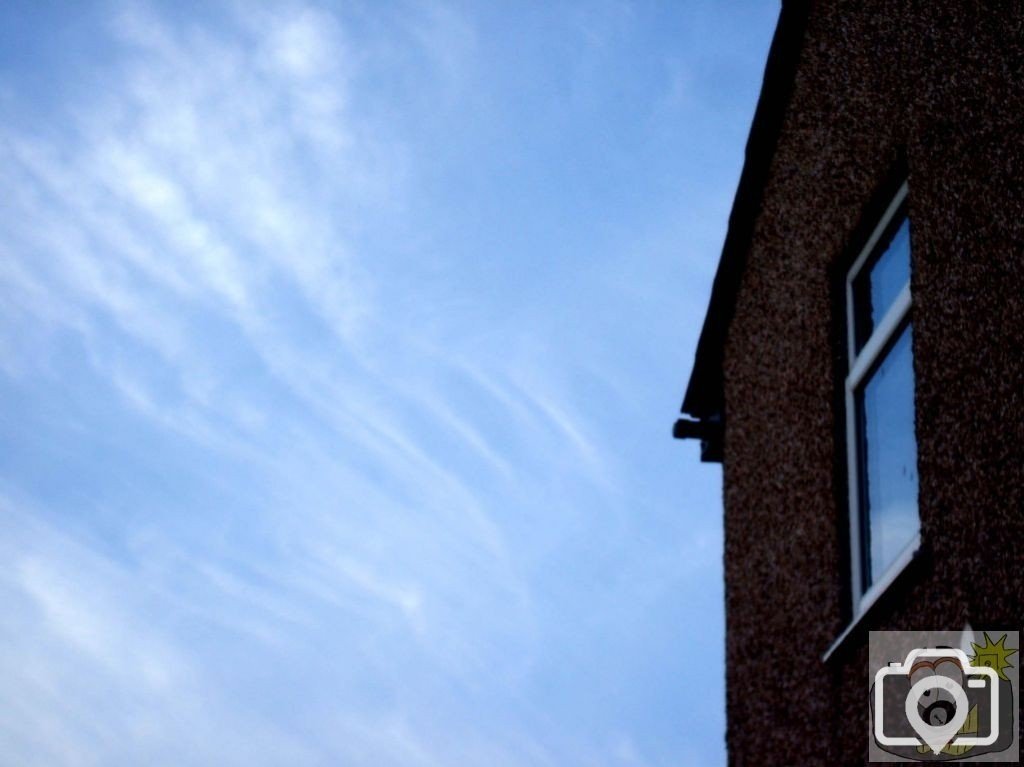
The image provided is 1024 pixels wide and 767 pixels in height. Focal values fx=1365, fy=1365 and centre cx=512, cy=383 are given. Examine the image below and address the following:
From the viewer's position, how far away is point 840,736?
16.9 ft

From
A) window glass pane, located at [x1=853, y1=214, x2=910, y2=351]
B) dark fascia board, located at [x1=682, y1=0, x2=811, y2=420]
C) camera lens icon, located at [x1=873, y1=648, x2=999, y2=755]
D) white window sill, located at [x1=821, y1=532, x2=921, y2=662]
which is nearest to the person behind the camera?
camera lens icon, located at [x1=873, y1=648, x2=999, y2=755]

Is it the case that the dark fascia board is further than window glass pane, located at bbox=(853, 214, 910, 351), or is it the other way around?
the dark fascia board

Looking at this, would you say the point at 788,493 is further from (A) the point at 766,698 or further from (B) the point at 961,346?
(B) the point at 961,346

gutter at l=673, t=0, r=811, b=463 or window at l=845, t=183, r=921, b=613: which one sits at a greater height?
gutter at l=673, t=0, r=811, b=463

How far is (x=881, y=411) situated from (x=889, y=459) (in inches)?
9.3

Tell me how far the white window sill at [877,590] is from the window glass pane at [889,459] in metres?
0.09

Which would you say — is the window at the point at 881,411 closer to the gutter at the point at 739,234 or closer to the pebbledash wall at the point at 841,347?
the pebbledash wall at the point at 841,347

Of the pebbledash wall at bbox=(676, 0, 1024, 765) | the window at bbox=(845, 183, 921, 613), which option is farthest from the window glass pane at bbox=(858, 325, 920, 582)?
the pebbledash wall at bbox=(676, 0, 1024, 765)

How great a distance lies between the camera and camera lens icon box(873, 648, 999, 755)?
4125 millimetres

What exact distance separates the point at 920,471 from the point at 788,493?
1651mm

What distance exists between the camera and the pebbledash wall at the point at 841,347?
4.30 m

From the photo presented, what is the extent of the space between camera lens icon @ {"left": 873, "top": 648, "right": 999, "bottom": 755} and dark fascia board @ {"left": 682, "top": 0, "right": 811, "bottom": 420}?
Answer: 3329 millimetres

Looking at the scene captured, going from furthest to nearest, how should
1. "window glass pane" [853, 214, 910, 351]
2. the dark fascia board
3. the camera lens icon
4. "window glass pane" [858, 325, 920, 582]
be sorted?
the dark fascia board
"window glass pane" [853, 214, 910, 351]
"window glass pane" [858, 325, 920, 582]
the camera lens icon

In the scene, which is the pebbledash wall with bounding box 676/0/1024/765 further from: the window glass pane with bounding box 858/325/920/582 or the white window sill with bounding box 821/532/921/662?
the window glass pane with bounding box 858/325/920/582
